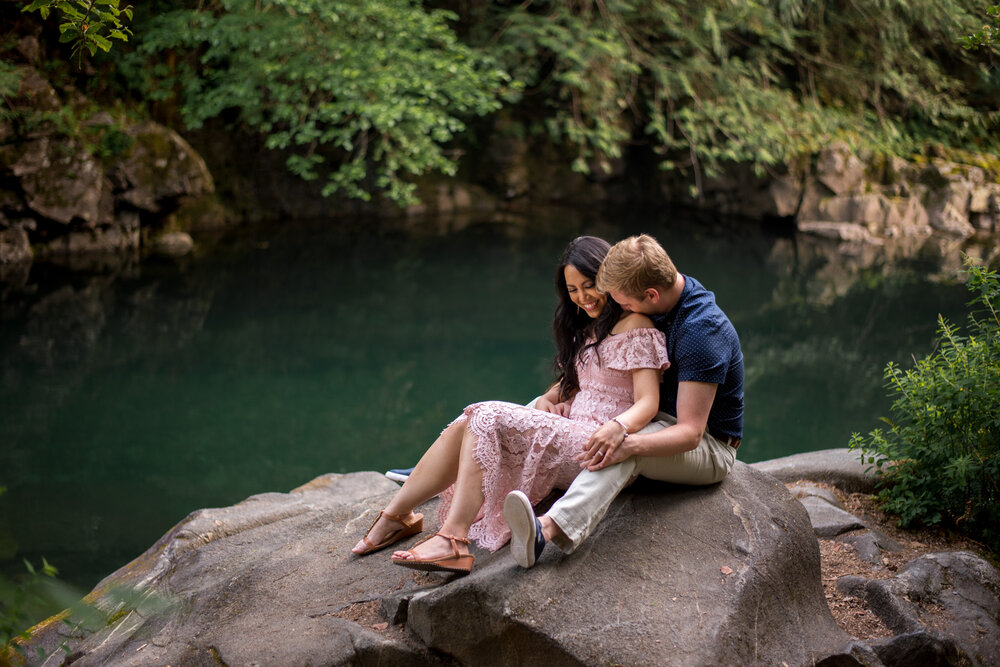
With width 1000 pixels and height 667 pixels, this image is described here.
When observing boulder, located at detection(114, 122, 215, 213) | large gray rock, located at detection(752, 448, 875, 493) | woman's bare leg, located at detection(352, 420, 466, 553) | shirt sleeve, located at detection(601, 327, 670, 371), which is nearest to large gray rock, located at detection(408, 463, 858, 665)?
woman's bare leg, located at detection(352, 420, 466, 553)

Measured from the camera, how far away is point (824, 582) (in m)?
3.12

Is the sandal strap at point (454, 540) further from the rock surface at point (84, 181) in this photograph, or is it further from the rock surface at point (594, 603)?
the rock surface at point (84, 181)

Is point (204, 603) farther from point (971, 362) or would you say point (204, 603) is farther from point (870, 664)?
point (971, 362)

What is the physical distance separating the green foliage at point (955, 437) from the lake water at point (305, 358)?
75.3 inches

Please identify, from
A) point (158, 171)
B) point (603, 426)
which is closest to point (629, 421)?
point (603, 426)

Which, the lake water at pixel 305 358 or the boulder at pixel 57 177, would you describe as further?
the boulder at pixel 57 177

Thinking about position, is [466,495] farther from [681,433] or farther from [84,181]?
[84,181]

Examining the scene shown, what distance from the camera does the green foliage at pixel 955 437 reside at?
11.1 feet

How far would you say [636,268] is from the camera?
256 centimetres

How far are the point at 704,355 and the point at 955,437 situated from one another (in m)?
1.69

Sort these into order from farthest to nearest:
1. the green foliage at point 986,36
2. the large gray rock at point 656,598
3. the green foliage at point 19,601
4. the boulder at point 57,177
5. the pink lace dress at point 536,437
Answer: the boulder at point 57,177, the green foliage at point 986,36, the pink lace dress at point 536,437, the large gray rock at point 656,598, the green foliage at point 19,601

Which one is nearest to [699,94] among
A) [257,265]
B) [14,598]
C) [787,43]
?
[787,43]

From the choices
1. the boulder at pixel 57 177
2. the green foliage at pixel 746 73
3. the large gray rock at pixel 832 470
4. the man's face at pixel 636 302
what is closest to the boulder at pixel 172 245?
the boulder at pixel 57 177

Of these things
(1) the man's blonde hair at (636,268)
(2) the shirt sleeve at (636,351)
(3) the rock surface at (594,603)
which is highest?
(1) the man's blonde hair at (636,268)
